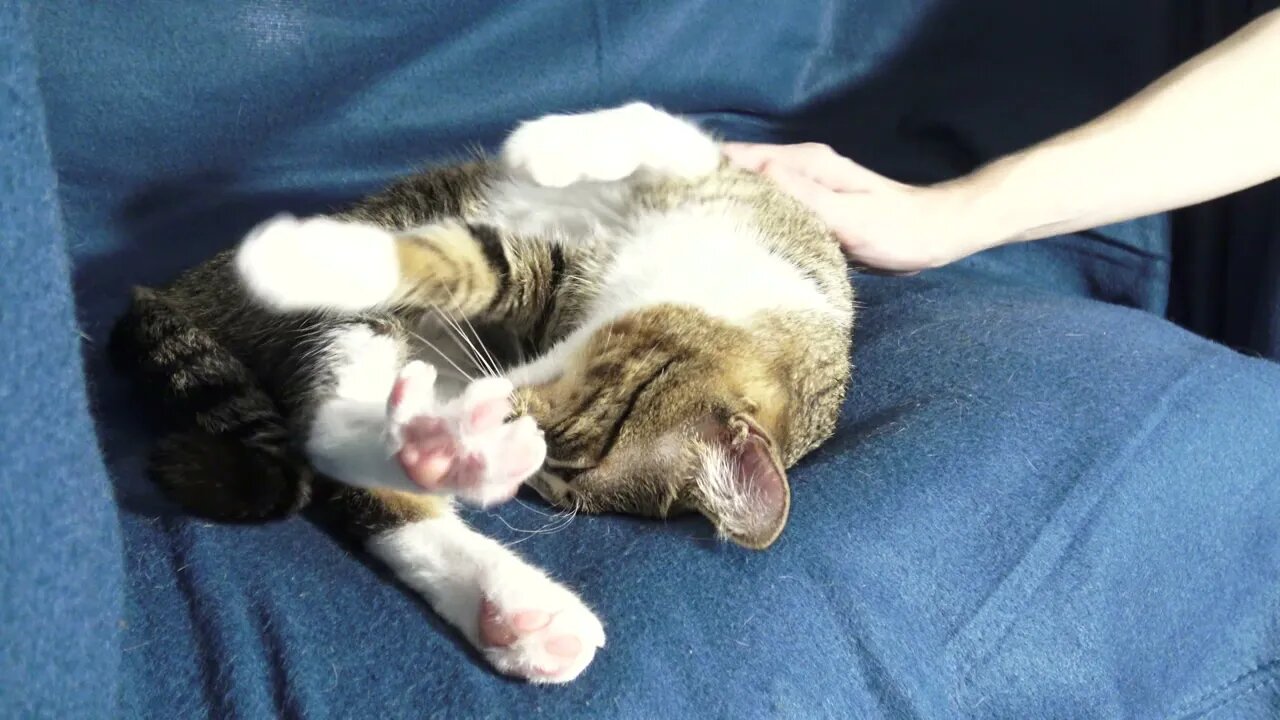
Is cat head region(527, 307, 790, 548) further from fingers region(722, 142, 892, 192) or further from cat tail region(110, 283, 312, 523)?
fingers region(722, 142, 892, 192)

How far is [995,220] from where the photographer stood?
1.33 metres

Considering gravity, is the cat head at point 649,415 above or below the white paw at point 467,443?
below

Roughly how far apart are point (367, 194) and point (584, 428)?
23.2 inches

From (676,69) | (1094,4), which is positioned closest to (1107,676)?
(676,69)

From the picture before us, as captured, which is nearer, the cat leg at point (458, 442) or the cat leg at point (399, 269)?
the cat leg at point (458, 442)

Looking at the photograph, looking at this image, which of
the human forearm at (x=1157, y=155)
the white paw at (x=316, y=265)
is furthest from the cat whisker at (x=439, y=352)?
the human forearm at (x=1157, y=155)

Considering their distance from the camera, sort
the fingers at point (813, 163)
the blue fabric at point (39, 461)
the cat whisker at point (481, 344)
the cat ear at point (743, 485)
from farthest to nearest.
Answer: the fingers at point (813, 163) < the cat whisker at point (481, 344) < the cat ear at point (743, 485) < the blue fabric at point (39, 461)

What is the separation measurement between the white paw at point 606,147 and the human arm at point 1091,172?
0.66ft

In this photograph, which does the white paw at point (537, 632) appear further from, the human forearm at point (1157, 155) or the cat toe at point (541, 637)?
the human forearm at point (1157, 155)

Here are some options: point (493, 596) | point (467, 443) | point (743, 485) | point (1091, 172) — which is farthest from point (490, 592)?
point (1091, 172)

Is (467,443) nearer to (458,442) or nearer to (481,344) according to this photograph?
(458,442)

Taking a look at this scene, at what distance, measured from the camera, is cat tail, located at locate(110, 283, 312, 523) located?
2.71 ft

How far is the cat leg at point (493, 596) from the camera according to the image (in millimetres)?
681

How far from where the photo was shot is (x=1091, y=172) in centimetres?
130
